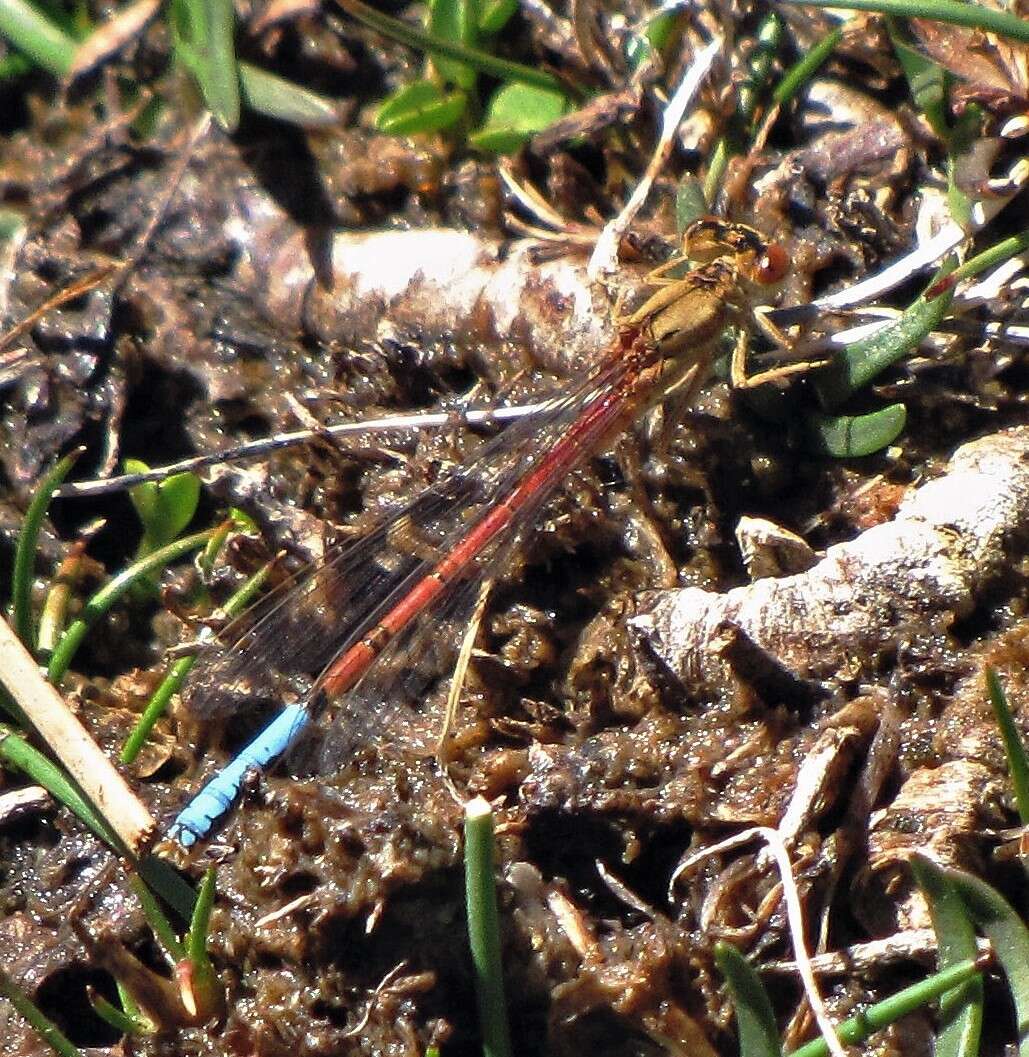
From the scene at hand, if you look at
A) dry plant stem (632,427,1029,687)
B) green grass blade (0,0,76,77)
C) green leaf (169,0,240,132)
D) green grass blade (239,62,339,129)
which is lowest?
dry plant stem (632,427,1029,687)

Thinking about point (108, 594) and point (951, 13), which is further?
point (108, 594)

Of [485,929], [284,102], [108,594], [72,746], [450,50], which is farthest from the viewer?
[284,102]

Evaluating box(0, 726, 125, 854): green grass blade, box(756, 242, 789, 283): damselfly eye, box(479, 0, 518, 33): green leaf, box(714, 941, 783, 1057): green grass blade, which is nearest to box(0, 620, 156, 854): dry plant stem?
box(0, 726, 125, 854): green grass blade

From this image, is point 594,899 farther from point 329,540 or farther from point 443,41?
point 443,41

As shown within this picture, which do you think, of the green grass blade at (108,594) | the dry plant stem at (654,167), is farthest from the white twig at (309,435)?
the dry plant stem at (654,167)

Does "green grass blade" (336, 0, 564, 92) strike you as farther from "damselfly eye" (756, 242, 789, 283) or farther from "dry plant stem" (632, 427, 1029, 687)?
"dry plant stem" (632, 427, 1029, 687)

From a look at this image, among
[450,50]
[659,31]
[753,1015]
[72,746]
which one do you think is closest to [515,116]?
[450,50]

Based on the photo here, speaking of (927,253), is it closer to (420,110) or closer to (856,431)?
(856,431)

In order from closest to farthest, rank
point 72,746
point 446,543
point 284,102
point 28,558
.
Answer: point 72,746 < point 28,558 < point 446,543 < point 284,102
